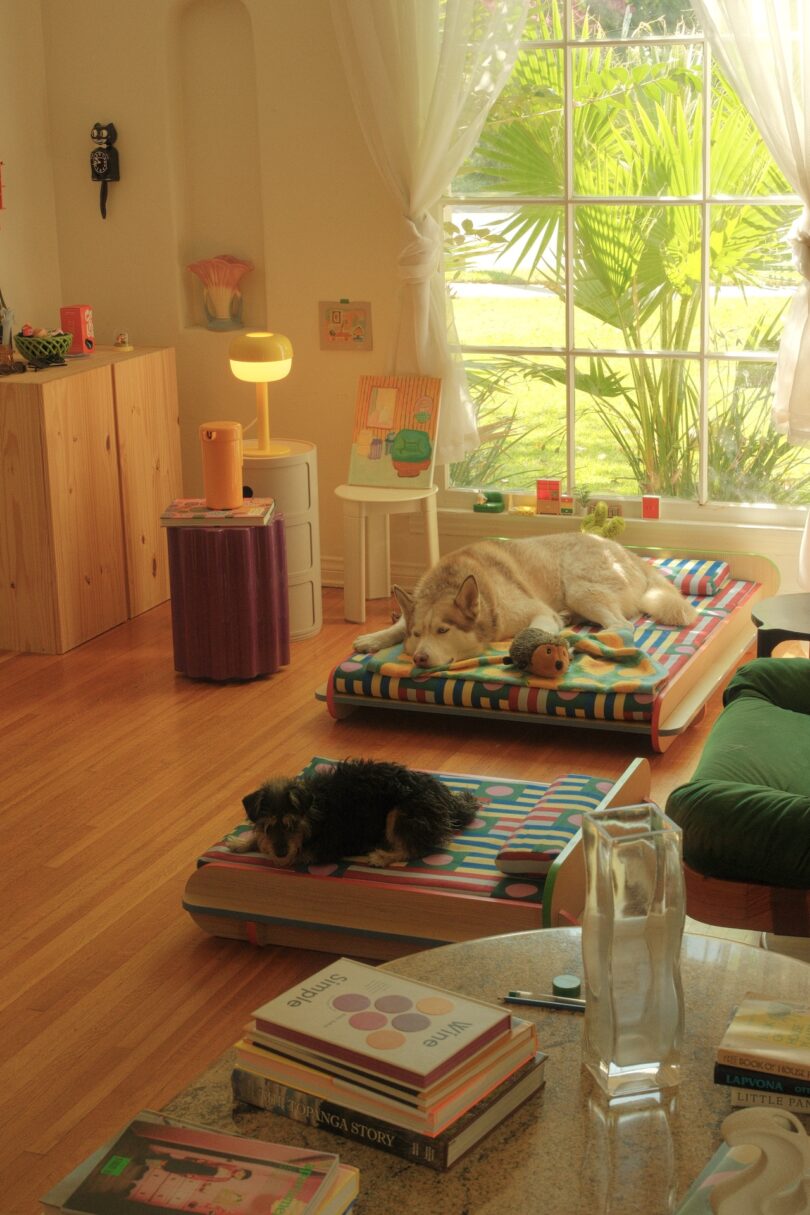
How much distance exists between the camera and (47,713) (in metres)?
4.64

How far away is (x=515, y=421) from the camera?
18.9ft

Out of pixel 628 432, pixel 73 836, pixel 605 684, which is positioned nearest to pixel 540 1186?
pixel 73 836

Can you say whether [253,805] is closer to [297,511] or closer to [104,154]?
[297,511]

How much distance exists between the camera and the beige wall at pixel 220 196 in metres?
5.59

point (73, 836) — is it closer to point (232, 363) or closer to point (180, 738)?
point (180, 738)

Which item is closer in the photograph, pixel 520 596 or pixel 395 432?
pixel 520 596

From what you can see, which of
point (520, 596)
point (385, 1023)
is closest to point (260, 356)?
point (520, 596)

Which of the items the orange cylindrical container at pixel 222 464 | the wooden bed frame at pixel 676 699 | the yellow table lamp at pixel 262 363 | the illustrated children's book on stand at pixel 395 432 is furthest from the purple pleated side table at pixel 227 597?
the illustrated children's book on stand at pixel 395 432

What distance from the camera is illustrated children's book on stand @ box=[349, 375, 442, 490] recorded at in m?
5.48

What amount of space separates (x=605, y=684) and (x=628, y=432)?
5.38 ft

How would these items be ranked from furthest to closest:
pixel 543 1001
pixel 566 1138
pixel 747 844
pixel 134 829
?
pixel 134 829
pixel 747 844
pixel 543 1001
pixel 566 1138

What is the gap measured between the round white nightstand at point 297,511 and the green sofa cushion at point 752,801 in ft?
6.81

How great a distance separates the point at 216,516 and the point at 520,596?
1035 millimetres

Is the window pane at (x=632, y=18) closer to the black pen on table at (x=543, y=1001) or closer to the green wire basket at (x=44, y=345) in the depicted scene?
the green wire basket at (x=44, y=345)
